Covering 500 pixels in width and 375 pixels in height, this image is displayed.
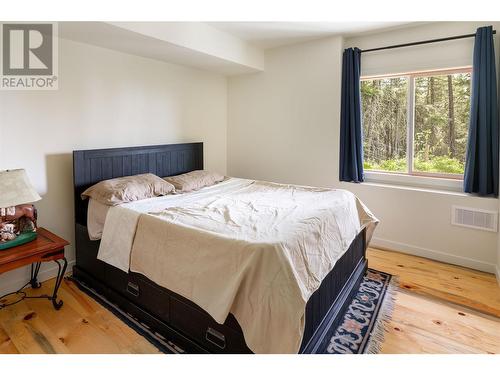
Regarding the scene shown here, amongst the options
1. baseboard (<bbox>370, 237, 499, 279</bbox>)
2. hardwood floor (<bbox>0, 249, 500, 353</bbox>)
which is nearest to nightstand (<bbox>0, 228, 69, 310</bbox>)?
hardwood floor (<bbox>0, 249, 500, 353</bbox>)

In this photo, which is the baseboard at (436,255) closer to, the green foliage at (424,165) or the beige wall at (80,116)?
the green foliage at (424,165)

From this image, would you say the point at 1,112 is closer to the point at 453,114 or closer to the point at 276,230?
the point at 276,230

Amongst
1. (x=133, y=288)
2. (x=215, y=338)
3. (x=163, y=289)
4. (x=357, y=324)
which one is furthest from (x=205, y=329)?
(x=357, y=324)

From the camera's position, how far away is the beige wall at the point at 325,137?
3092 millimetres

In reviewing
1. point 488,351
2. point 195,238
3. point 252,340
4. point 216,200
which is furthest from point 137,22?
point 488,351

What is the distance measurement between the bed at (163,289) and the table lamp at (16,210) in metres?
0.44

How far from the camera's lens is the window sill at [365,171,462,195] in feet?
10.6

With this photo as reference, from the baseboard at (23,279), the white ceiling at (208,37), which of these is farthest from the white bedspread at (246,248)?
the white ceiling at (208,37)

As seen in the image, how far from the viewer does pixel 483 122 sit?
9.39ft

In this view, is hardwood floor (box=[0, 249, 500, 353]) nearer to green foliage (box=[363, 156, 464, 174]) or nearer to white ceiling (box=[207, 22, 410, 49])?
green foliage (box=[363, 156, 464, 174])

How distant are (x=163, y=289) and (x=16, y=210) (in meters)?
1.28

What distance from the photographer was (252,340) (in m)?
1.53

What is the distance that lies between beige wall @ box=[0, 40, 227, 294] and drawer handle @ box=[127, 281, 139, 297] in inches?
40.3

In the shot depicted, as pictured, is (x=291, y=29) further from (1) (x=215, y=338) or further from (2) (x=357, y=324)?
(1) (x=215, y=338)
